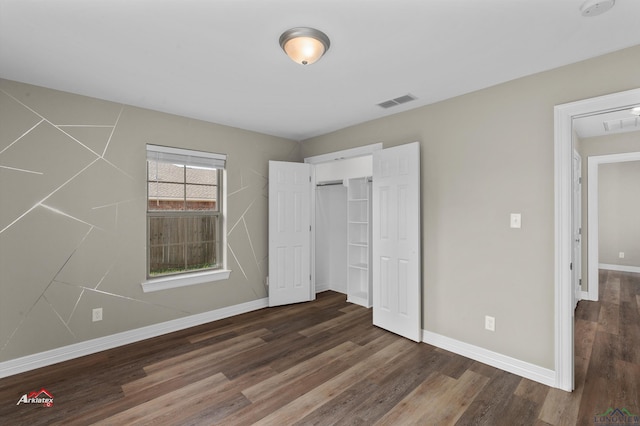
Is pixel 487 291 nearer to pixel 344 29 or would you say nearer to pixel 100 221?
pixel 344 29

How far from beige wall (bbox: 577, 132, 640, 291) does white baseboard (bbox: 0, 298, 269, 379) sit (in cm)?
503

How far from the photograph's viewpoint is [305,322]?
3738mm

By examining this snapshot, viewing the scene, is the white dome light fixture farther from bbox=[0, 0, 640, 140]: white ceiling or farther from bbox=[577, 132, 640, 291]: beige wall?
bbox=[577, 132, 640, 291]: beige wall

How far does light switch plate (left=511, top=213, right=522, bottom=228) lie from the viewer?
2.58m

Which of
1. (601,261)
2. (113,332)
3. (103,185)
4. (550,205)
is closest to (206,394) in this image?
(113,332)

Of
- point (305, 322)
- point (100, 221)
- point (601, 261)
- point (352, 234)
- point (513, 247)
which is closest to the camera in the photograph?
point (513, 247)

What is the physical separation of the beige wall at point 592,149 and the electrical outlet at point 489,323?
3.00 m

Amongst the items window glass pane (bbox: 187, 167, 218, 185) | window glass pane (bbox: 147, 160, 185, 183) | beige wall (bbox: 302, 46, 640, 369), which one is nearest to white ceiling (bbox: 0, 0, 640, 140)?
beige wall (bbox: 302, 46, 640, 369)

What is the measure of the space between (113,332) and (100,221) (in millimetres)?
1166

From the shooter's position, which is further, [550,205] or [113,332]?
[113,332]

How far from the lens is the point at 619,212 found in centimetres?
636

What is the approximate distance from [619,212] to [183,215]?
8588 millimetres

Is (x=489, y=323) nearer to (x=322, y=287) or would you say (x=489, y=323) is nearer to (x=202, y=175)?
(x=322, y=287)

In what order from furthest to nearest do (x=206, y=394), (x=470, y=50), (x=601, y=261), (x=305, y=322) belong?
(x=601, y=261)
(x=305, y=322)
(x=206, y=394)
(x=470, y=50)
